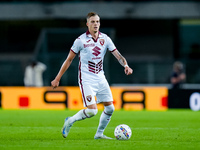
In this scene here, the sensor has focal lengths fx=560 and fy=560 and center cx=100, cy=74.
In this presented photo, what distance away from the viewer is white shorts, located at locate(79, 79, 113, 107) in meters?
9.33

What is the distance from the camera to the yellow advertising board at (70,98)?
19172 mm

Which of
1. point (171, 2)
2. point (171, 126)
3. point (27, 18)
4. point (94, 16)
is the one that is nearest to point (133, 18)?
point (171, 2)

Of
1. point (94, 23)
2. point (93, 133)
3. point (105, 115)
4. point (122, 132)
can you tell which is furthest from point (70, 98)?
point (94, 23)

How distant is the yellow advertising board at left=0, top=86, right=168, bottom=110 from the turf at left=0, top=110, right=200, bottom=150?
4134 mm

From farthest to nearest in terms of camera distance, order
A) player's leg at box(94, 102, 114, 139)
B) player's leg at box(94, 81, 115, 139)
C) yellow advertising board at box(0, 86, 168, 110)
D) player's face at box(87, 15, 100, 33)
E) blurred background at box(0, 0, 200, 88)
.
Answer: blurred background at box(0, 0, 200, 88), yellow advertising board at box(0, 86, 168, 110), player's leg at box(94, 102, 114, 139), player's leg at box(94, 81, 115, 139), player's face at box(87, 15, 100, 33)

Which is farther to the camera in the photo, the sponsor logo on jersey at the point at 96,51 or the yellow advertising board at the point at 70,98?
the yellow advertising board at the point at 70,98

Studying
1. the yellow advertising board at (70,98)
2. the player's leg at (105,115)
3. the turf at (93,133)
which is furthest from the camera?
the yellow advertising board at (70,98)

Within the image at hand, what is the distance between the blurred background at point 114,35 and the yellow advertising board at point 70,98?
3.55 metres

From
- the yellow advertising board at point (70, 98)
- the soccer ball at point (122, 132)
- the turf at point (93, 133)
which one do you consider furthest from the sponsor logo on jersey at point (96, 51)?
the yellow advertising board at point (70, 98)

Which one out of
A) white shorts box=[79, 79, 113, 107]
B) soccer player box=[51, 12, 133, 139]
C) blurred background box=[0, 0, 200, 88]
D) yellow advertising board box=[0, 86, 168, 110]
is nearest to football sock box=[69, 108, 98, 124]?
soccer player box=[51, 12, 133, 139]

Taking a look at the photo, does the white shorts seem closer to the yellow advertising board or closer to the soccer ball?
the soccer ball

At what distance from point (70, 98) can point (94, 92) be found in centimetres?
1017

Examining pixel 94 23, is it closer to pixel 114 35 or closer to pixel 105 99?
pixel 105 99

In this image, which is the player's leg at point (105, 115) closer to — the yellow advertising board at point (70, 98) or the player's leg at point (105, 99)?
the player's leg at point (105, 99)
